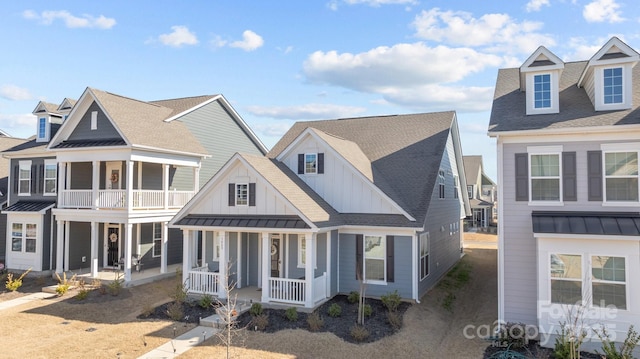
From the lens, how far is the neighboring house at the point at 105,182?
71.0ft

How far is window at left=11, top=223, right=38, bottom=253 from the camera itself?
24188mm

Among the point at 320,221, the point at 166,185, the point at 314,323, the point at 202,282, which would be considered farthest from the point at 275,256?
the point at 166,185

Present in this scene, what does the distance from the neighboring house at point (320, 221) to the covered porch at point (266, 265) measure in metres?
0.04

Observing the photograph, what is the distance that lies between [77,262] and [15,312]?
7023 millimetres

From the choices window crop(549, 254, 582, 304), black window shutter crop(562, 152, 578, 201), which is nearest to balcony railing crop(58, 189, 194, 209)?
window crop(549, 254, 582, 304)

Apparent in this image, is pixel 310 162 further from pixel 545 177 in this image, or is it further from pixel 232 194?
pixel 545 177

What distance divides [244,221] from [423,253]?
772cm

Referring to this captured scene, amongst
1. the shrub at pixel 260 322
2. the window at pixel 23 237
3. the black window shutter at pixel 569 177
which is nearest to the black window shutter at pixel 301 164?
the shrub at pixel 260 322

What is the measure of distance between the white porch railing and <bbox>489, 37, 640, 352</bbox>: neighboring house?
1095 cm

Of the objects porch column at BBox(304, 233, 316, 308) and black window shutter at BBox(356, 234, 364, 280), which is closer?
porch column at BBox(304, 233, 316, 308)

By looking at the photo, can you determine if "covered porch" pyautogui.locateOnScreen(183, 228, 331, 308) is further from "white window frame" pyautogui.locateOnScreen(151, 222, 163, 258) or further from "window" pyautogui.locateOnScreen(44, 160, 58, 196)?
"window" pyautogui.locateOnScreen(44, 160, 58, 196)

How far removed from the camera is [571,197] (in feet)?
45.6

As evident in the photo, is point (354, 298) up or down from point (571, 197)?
down

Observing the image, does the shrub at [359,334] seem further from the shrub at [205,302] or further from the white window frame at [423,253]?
the shrub at [205,302]
